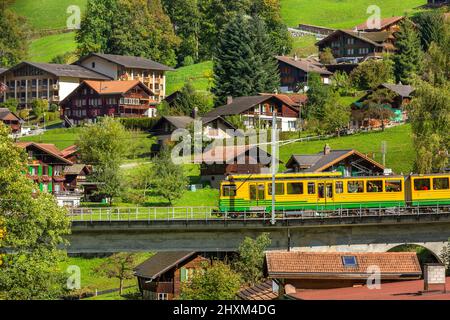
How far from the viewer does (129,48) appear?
153125mm

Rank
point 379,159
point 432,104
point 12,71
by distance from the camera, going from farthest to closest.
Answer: point 12,71, point 379,159, point 432,104

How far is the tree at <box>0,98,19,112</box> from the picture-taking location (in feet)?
444

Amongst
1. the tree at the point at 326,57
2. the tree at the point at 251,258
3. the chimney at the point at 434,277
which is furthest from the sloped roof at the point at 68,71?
the chimney at the point at 434,277

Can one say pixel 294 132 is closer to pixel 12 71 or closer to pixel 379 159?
pixel 379 159

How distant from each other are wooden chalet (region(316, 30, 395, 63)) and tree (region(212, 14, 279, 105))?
18895 mm

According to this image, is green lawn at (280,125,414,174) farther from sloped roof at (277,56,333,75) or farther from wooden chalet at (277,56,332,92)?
wooden chalet at (277,56,332,92)

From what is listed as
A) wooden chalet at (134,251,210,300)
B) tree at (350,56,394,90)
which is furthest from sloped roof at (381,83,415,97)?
wooden chalet at (134,251,210,300)

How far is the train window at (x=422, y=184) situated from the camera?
64.5 meters

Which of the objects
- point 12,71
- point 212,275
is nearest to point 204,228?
point 212,275

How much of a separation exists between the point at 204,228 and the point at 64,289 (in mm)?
8288

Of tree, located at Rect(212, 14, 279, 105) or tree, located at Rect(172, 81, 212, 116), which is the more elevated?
tree, located at Rect(212, 14, 279, 105)

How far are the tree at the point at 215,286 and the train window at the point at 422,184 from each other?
15465 mm

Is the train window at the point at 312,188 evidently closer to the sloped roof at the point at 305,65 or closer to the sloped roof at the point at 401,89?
the sloped roof at the point at 401,89

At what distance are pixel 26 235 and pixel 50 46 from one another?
140020 mm
